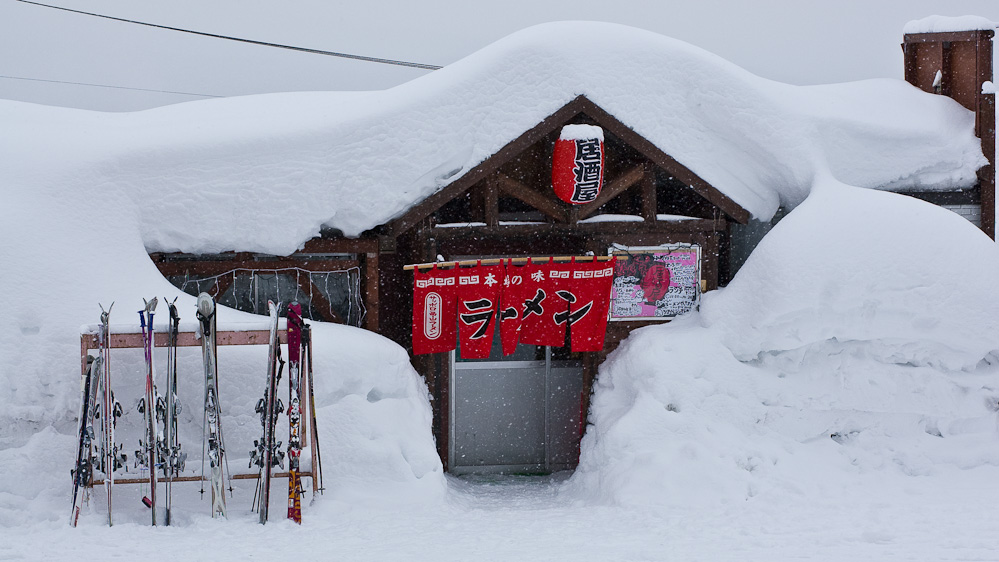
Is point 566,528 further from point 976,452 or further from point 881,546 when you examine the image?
point 976,452

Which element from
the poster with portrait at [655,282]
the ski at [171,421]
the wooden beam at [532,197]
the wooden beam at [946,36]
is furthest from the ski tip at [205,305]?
the wooden beam at [946,36]

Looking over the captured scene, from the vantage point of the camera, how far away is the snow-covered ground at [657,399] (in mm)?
7562

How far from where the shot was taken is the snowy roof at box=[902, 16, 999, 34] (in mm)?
10781

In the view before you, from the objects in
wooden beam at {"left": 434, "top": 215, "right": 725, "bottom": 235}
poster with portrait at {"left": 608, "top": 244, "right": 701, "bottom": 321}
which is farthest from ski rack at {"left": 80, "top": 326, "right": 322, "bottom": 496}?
poster with portrait at {"left": 608, "top": 244, "right": 701, "bottom": 321}

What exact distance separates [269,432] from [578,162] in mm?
4523

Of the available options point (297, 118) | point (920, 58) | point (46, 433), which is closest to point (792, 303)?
point (920, 58)

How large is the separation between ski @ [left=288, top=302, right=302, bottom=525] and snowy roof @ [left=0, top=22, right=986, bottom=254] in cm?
193

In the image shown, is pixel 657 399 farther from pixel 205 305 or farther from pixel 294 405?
pixel 205 305

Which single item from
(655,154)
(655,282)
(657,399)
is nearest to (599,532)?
(657,399)

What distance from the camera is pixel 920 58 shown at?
12180 millimetres

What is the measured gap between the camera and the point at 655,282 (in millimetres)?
10086

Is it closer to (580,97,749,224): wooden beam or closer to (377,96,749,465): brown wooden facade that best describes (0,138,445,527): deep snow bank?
(377,96,749,465): brown wooden facade

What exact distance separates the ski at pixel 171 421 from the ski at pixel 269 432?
68 cm

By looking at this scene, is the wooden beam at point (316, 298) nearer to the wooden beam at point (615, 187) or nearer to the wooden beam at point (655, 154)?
the wooden beam at point (615, 187)
